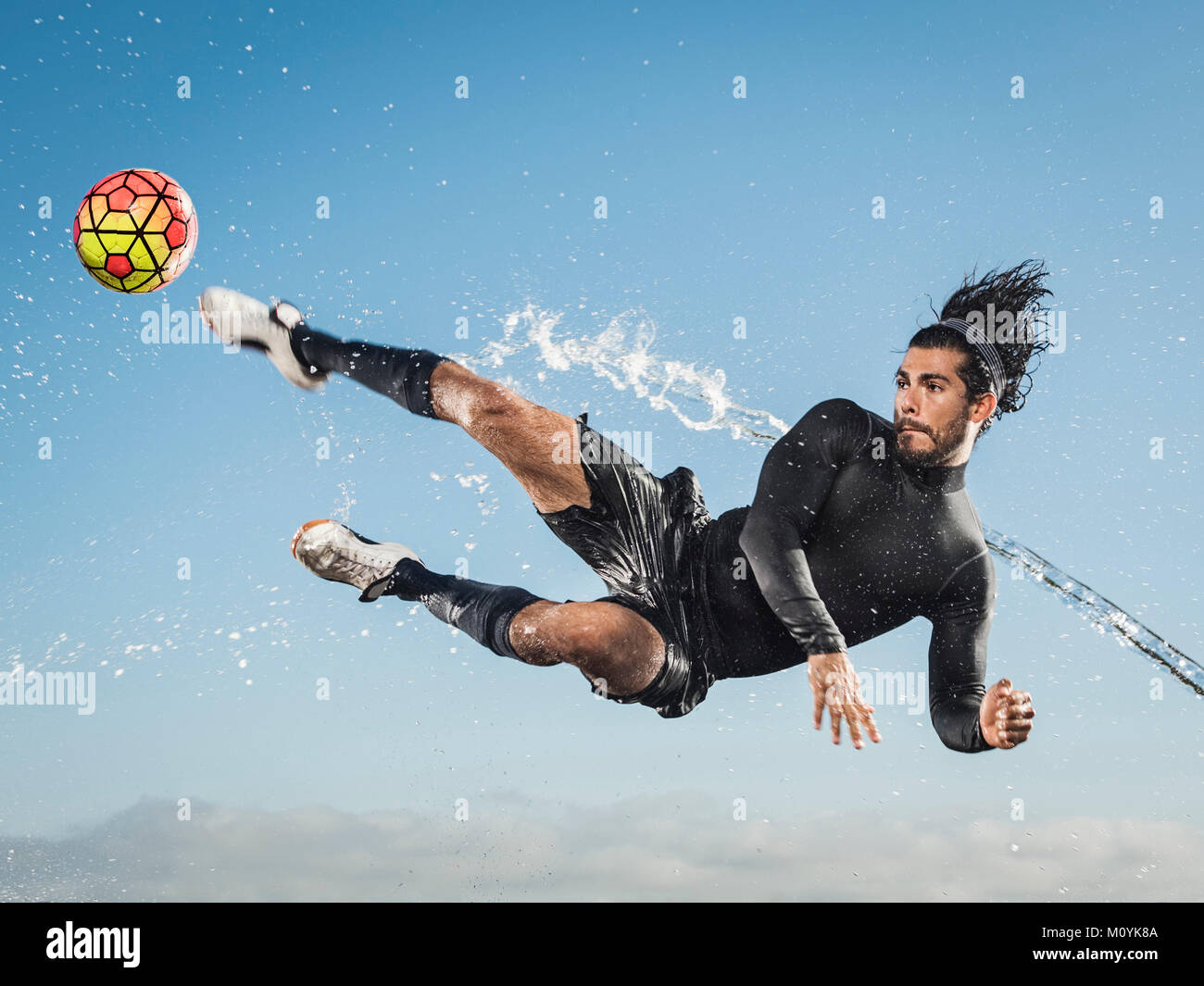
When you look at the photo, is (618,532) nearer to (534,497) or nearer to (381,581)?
(534,497)

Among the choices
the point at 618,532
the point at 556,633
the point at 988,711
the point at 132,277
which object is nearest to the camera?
the point at 988,711

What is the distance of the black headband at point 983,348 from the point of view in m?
5.86

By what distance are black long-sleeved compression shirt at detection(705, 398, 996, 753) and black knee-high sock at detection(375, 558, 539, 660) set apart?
A: 138cm

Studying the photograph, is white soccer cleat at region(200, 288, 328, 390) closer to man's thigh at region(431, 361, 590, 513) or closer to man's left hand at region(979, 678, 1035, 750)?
man's thigh at region(431, 361, 590, 513)

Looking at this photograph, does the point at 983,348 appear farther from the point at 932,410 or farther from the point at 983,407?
the point at 932,410

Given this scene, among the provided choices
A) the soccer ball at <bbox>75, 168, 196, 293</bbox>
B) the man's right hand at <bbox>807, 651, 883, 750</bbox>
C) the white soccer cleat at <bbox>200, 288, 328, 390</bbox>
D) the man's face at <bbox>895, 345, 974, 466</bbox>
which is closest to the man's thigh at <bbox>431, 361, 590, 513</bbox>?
the white soccer cleat at <bbox>200, 288, 328, 390</bbox>

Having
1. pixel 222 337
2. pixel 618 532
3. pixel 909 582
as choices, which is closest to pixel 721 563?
pixel 618 532

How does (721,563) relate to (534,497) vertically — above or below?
below

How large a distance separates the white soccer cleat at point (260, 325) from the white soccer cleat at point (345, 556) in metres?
0.93

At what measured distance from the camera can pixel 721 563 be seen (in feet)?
20.4

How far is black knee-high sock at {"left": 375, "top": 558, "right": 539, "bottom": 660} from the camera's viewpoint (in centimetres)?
585

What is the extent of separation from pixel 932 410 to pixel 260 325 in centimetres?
414

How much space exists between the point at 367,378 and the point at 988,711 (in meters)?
4.00

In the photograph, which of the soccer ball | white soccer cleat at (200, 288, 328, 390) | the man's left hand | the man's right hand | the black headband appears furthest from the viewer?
the soccer ball
